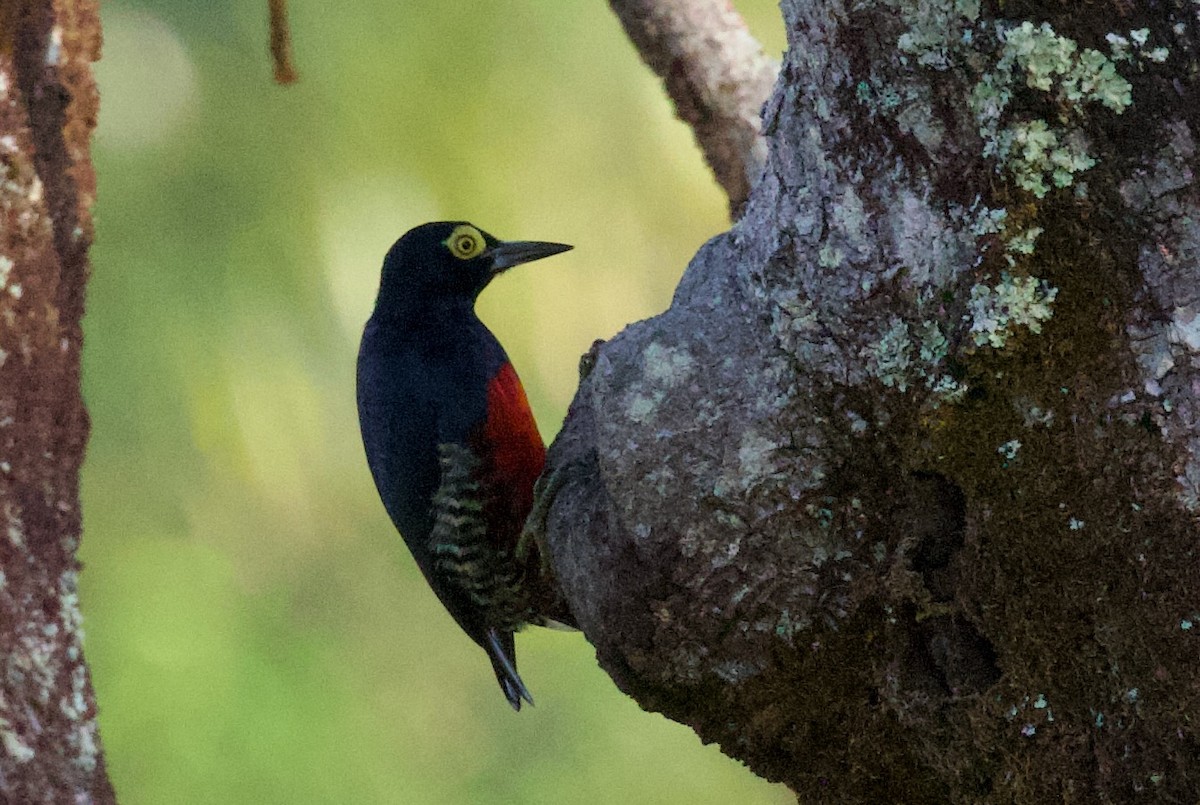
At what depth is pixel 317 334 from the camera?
17.5ft

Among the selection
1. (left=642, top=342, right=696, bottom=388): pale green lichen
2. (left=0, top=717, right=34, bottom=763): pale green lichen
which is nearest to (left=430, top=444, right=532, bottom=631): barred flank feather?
(left=642, top=342, right=696, bottom=388): pale green lichen

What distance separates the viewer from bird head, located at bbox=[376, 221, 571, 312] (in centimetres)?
266

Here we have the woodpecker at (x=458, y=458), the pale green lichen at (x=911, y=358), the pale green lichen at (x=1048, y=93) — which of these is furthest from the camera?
the woodpecker at (x=458, y=458)

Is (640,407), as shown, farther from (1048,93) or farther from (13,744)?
(13,744)

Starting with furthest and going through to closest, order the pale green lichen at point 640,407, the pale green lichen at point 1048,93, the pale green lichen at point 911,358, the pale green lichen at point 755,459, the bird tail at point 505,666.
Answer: the bird tail at point 505,666 → the pale green lichen at point 640,407 → the pale green lichen at point 755,459 → the pale green lichen at point 911,358 → the pale green lichen at point 1048,93

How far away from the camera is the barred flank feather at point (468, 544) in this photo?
2369 millimetres

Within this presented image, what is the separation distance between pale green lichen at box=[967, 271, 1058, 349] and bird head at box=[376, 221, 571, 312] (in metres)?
1.35

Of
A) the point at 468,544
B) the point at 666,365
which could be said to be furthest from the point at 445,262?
the point at 666,365

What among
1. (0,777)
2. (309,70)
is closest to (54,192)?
(0,777)

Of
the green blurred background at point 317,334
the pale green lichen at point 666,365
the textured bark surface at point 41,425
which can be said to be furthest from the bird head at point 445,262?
the green blurred background at point 317,334

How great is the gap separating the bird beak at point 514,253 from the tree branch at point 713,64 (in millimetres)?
695

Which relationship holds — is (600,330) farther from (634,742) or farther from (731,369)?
(731,369)

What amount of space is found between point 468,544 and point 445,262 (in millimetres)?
689

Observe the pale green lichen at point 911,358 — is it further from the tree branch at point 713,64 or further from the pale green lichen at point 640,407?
the tree branch at point 713,64
